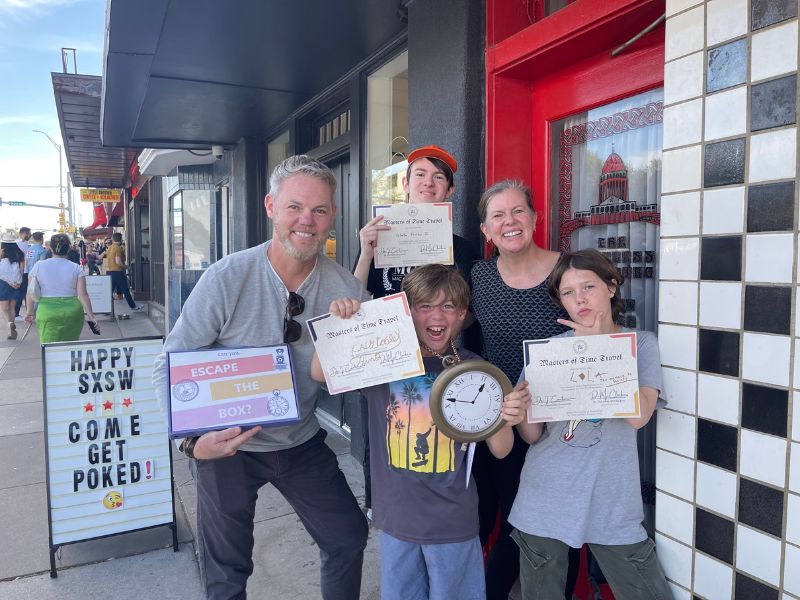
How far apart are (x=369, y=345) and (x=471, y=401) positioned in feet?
1.23

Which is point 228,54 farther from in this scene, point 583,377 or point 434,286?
point 583,377

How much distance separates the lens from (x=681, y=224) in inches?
66.2

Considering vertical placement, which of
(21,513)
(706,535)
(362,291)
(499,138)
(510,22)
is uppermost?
(510,22)

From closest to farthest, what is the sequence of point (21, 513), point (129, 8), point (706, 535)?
point (706, 535) < point (129, 8) < point (21, 513)

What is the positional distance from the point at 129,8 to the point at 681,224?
318 centimetres

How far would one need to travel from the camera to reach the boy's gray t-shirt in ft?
5.79

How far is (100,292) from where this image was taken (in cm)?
1217

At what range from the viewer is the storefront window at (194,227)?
343 inches

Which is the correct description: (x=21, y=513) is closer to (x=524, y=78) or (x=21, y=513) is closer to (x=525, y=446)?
(x=525, y=446)

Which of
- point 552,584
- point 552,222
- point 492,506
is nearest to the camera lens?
point 552,584

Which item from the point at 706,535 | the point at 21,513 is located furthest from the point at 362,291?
the point at 21,513
